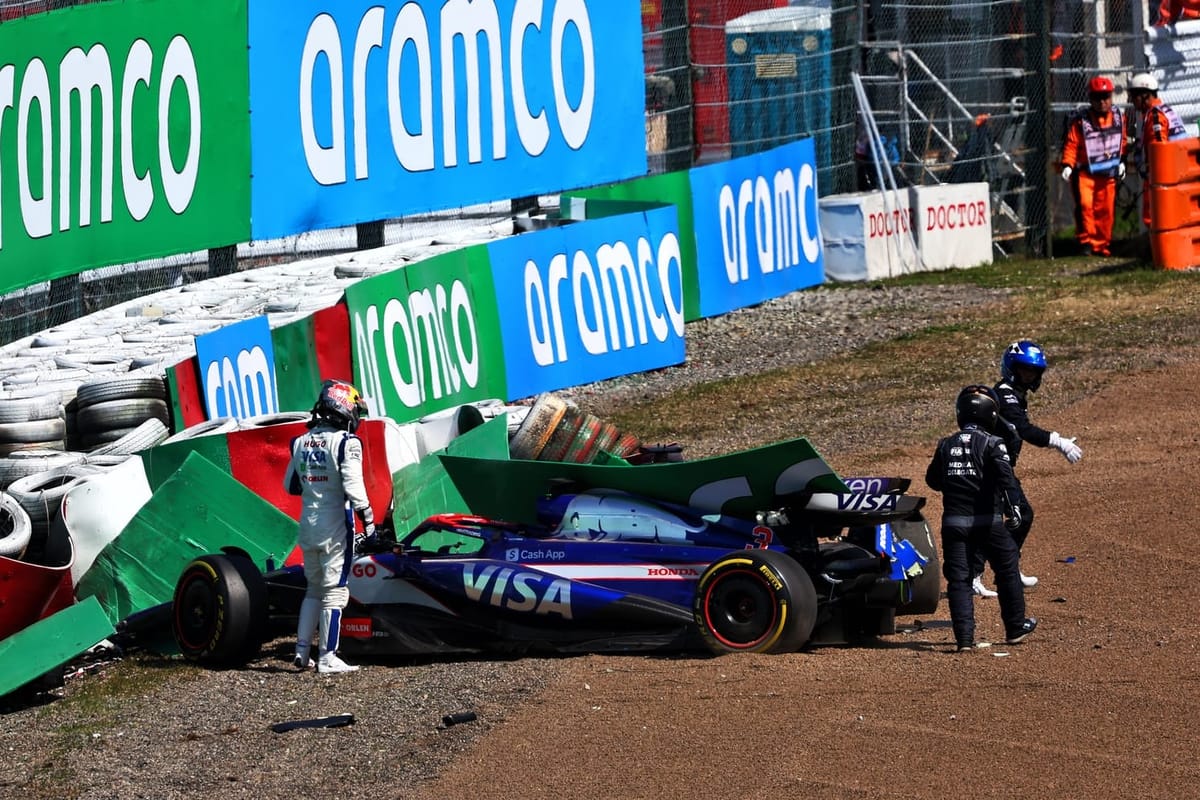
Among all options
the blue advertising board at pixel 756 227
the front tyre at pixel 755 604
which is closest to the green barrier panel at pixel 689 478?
the front tyre at pixel 755 604

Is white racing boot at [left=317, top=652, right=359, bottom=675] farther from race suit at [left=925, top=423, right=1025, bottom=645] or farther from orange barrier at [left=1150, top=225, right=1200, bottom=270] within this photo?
orange barrier at [left=1150, top=225, right=1200, bottom=270]

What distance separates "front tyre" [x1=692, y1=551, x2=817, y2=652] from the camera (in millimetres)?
8594

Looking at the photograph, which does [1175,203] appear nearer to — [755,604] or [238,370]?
[238,370]

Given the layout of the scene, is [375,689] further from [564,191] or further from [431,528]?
[564,191]

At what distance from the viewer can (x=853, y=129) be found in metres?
21.5

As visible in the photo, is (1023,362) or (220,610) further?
(1023,362)

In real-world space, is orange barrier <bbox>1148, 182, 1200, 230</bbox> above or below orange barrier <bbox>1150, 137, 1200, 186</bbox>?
below

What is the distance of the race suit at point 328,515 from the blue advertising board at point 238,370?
3354 millimetres

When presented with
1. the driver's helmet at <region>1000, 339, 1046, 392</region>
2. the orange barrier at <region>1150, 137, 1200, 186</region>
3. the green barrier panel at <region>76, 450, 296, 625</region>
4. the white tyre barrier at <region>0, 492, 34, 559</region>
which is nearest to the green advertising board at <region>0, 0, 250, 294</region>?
the white tyre barrier at <region>0, 492, 34, 559</region>

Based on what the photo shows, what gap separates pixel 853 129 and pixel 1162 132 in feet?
12.1

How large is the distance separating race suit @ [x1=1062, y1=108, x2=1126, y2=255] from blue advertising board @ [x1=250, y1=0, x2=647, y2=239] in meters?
5.70

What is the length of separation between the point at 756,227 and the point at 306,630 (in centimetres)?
1129

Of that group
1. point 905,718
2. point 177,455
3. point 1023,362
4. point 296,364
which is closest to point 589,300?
point 296,364

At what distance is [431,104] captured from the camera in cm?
1677
